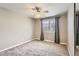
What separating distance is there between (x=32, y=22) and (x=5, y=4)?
0.69 meters

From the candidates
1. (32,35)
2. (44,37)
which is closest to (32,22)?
(32,35)

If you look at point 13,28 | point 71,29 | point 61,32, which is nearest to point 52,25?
point 61,32

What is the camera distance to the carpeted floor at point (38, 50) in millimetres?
1912

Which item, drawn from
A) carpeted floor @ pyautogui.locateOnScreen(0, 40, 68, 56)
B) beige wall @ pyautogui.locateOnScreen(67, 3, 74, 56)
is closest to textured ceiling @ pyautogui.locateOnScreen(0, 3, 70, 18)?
beige wall @ pyautogui.locateOnScreen(67, 3, 74, 56)

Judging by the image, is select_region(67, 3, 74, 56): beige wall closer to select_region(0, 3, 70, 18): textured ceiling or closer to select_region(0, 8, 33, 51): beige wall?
select_region(0, 3, 70, 18): textured ceiling

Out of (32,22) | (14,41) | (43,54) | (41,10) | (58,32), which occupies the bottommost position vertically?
(43,54)

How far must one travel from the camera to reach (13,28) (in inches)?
79.7

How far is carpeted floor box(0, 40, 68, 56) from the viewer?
1.91 meters

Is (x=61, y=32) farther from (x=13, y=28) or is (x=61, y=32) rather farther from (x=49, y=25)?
(x=13, y=28)

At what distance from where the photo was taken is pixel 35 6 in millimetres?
1862

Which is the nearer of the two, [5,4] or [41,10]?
[5,4]

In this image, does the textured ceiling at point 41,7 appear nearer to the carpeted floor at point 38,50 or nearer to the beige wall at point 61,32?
the beige wall at point 61,32

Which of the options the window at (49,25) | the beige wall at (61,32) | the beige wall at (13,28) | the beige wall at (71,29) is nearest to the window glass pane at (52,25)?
the window at (49,25)

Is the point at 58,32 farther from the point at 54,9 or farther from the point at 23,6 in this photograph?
the point at 23,6
